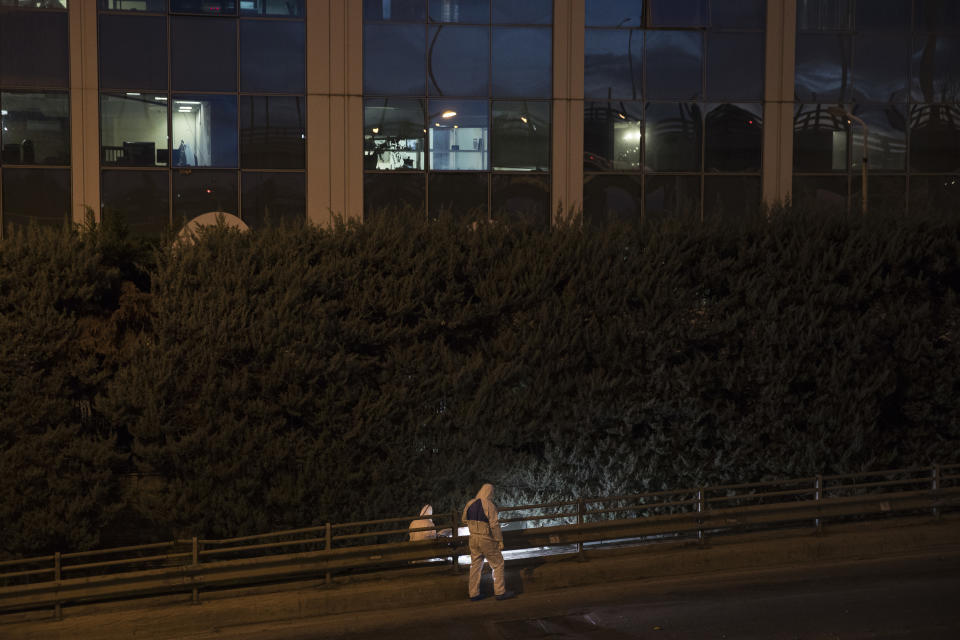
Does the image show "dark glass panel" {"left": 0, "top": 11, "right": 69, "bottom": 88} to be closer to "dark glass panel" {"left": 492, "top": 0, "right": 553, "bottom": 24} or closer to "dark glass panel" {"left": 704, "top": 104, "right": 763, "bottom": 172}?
"dark glass panel" {"left": 492, "top": 0, "right": 553, "bottom": 24}

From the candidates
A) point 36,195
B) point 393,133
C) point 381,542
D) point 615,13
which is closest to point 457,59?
point 393,133

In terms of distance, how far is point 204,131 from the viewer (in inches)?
800

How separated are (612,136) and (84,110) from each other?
40.4ft

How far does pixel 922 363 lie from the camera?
12.5m

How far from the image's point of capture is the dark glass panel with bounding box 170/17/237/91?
792 inches

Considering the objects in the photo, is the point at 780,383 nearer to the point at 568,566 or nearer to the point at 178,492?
the point at 568,566

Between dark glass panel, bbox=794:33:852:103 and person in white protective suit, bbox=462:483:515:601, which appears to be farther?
dark glass panel, bbox=794:33:852:103

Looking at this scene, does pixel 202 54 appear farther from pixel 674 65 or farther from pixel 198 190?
pixel 674 65

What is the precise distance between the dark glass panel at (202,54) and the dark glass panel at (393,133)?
324 centimetres

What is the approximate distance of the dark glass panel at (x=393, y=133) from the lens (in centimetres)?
2106

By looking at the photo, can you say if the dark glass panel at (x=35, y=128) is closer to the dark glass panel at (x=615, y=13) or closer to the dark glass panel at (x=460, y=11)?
the dark glass panel at (x=460, y=11)

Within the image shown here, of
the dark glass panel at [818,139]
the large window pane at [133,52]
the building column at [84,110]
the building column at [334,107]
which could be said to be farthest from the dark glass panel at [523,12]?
the building column at [84,110]

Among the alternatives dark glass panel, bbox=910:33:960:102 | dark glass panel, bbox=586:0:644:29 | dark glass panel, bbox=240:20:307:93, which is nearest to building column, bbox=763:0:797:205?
dark glass panel, bbox=910:33:960:102

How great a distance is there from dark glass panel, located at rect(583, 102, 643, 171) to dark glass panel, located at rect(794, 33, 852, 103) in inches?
165
